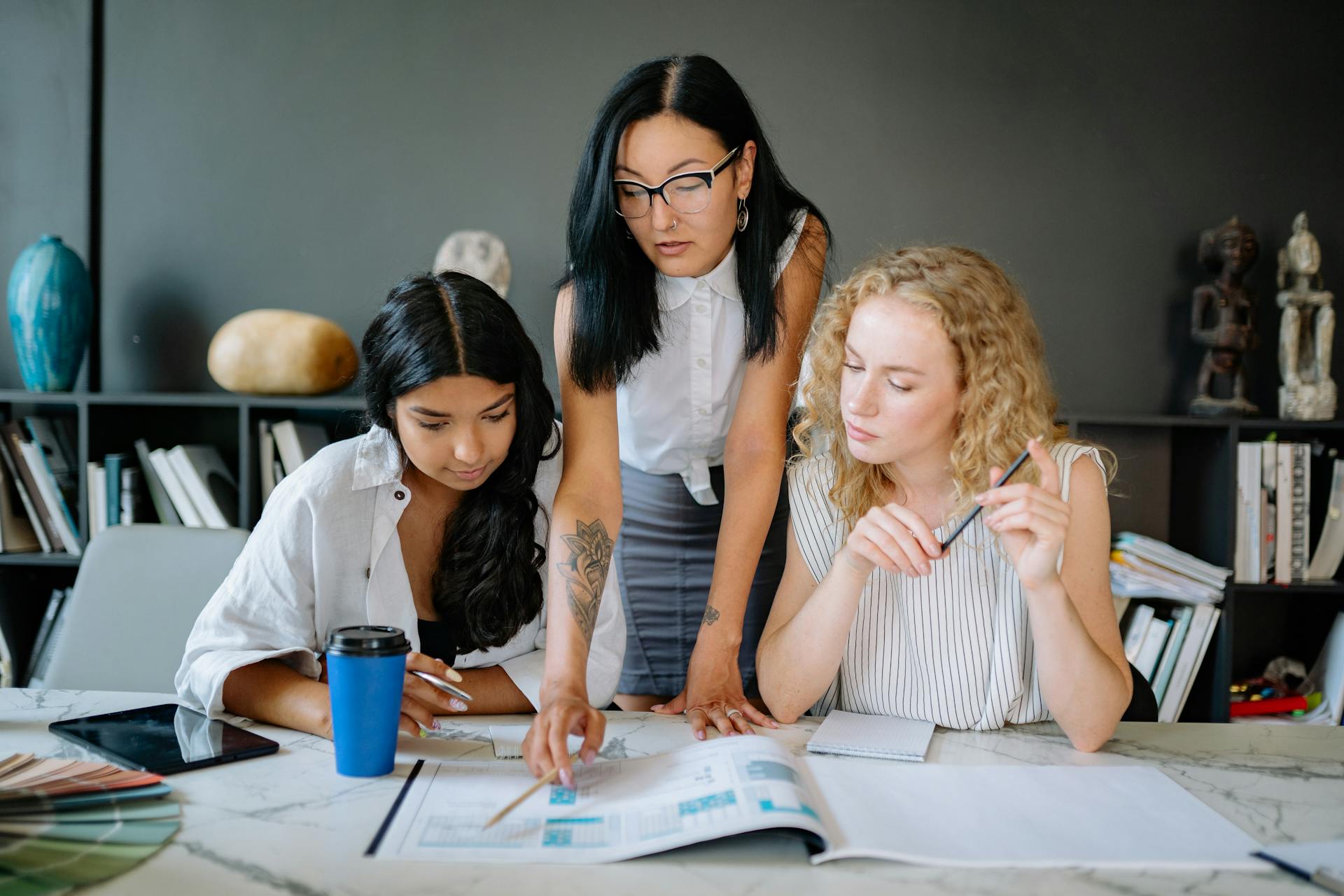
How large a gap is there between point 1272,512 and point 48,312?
127 inches

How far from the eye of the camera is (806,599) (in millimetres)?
1422

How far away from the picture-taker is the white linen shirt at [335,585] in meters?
1.32

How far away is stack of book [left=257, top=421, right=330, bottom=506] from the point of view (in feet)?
9.20

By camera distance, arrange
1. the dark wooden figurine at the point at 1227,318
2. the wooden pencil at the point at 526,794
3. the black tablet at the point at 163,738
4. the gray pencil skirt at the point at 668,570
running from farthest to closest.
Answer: the dark wooden figurine at the point at 1227,318 < the gray pencil skirt at the point at 668,570 < the black tablet at the point at 163,738 < the wooden pencil at the point at 526,794

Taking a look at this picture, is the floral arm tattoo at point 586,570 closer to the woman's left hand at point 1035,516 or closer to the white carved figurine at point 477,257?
the woman's left hand at point 1035,516

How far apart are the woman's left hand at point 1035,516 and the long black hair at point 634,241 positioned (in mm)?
560

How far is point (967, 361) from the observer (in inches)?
54.4

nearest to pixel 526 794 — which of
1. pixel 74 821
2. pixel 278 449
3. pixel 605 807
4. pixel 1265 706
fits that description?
pixel 605 807

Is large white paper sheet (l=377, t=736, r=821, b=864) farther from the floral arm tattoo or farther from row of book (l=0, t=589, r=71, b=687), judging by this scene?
row of book (l=0, t=589, r=71, b=687)

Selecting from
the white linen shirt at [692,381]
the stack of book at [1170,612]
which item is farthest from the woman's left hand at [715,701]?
the stack of book at [1170,612]

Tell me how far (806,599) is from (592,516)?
0.32 metres

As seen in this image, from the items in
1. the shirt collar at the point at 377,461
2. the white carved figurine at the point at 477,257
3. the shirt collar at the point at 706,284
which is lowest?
the shirt collar at the point at 377,461

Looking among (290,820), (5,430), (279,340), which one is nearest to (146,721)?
(290,820)

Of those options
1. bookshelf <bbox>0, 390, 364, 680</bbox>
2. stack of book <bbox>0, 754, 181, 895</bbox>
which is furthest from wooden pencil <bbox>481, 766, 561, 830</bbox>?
bookshelf <bbox>0, 390, 364, 680</bbox>
